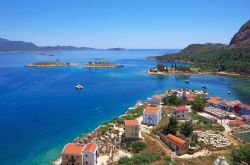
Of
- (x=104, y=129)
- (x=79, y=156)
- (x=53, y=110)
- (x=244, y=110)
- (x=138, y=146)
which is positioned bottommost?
(x=53, y=110)

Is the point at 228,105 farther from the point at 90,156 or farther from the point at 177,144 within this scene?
the point at 90,156

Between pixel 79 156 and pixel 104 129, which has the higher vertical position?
pixel 104 129

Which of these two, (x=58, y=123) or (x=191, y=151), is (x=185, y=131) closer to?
(x=191, y=151)

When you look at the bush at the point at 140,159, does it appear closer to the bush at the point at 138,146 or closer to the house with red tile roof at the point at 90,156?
the bush at the point at 138,146

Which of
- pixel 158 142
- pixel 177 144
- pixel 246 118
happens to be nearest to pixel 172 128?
pixel 158 142

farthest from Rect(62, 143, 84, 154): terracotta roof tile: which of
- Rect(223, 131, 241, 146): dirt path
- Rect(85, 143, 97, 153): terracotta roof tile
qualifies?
Rect(223, 131, 241, 146): dirt path

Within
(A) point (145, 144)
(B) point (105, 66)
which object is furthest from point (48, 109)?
(B) point (105, 66)

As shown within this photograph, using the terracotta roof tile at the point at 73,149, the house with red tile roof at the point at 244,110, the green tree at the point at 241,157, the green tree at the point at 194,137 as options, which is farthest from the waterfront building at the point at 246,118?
the terracotta roof tile at the point at 73,149
